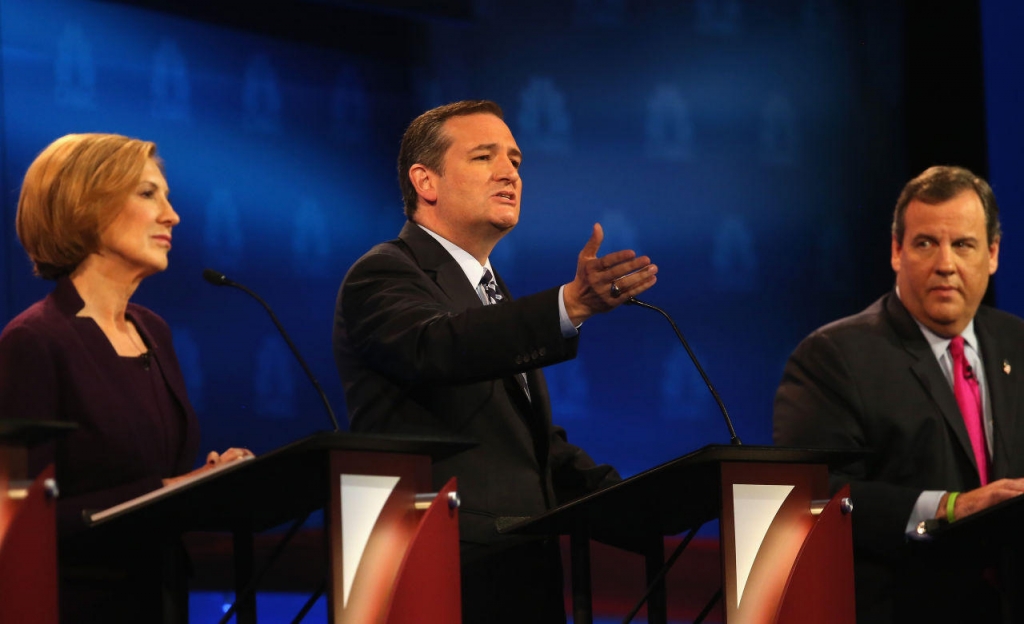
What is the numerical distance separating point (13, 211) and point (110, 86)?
1.78ft

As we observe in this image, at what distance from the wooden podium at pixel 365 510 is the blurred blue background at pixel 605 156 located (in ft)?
7.63

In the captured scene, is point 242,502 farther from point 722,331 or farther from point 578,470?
point 722,331

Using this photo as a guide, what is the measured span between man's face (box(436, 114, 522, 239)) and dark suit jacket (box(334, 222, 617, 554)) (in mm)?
116

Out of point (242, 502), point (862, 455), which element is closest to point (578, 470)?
point (862, 455)

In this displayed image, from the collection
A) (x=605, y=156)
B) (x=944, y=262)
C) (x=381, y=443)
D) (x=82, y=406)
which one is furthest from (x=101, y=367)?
(x=605, y=156)

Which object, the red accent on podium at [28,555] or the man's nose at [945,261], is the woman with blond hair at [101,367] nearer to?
the red accent on podium at [28,555]

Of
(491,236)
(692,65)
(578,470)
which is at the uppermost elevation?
(692,65)

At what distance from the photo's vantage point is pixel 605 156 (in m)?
4.95

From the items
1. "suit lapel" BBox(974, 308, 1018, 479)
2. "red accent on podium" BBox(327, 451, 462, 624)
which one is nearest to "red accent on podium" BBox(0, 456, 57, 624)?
"red accent on podium" BBox(327, 451, 462, 624)

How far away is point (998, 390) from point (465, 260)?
1432 mm

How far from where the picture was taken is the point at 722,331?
488 centimetres

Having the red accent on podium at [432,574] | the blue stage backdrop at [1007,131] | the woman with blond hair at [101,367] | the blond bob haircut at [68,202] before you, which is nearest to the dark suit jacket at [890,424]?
the blue stage backdrop at [1007,131]

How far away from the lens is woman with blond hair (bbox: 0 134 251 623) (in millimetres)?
2230

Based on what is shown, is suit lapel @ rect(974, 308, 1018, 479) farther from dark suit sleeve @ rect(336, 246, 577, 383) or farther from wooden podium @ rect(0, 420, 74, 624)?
wooden podium @ rect(0, 420, 74, 624)
